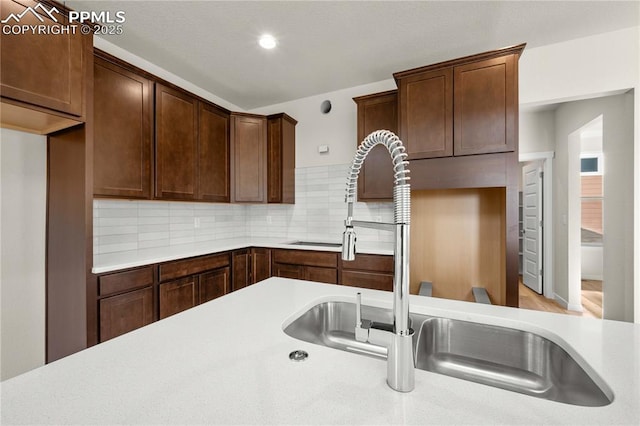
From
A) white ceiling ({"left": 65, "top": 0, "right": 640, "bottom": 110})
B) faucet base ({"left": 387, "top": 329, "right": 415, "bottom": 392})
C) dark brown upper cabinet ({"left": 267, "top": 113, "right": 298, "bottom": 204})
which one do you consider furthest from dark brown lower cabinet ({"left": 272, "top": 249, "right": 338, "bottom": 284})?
faucet base ({"left": 387, "top": 329, "right": 415, "bottom": 392})

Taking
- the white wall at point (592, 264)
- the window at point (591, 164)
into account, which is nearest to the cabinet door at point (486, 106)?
the white wall at point (592, 264)

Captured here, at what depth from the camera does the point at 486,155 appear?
2.34 metres

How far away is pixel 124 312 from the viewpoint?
6.88ft

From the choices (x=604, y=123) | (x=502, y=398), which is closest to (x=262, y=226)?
(x=502, y=398)

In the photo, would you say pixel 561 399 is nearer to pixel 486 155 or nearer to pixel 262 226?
pixel 486 155

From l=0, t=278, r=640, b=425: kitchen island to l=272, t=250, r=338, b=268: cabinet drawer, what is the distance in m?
2.07

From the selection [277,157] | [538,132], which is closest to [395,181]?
[277,157]

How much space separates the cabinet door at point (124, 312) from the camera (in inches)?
78.0

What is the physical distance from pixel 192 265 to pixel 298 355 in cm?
220

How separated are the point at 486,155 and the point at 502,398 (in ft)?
7.21

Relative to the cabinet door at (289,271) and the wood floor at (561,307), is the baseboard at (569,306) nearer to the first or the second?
the wood floor at (561,307)

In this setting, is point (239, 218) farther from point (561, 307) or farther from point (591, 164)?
point (591, 164)

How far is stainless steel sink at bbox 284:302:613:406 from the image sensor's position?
78 cm

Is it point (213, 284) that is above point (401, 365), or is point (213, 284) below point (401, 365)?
below
